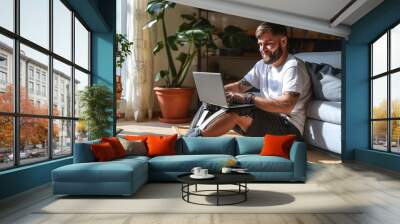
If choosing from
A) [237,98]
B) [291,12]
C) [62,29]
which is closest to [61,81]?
[62,29]

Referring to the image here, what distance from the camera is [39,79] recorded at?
5570mm

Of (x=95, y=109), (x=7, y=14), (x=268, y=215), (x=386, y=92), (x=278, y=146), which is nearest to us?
(x=268, y=215)

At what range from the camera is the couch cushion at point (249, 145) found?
6402 mm

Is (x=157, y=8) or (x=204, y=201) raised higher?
(x=157, y=8)

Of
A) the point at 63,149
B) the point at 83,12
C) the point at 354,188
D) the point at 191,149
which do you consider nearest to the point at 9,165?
the point at 63,149

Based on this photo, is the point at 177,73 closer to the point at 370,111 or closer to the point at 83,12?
the point at 83,12

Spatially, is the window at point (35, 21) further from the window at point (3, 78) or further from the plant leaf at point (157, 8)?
the plant leaf at point (157, 8)

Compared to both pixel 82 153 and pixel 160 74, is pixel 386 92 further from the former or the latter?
pixel 82 153

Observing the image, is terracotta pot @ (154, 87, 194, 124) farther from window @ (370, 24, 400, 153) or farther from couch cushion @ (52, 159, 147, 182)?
couch cushion @ (52, 159, 147, 182)

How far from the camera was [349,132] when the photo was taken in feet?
27.7

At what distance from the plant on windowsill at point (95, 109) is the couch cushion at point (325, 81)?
3.70 m

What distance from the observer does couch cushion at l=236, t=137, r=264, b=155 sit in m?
6.40

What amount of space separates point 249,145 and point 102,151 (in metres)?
2.20

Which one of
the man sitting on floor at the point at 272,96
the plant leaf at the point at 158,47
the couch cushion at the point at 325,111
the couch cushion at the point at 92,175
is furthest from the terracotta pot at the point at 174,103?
the couch cushion at the point at 92,175
